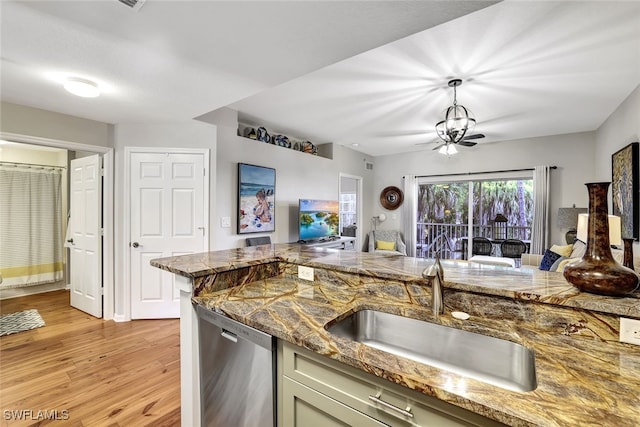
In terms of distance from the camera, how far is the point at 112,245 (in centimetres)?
341

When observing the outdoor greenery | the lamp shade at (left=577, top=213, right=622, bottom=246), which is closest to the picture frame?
the outdoor greenery

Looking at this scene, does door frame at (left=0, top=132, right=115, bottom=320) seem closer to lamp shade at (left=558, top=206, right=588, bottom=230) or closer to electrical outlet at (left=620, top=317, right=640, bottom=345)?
electrical outlet at (left=620, top=317, right=640, bottom=345)

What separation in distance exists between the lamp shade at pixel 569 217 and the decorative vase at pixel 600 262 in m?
4.27

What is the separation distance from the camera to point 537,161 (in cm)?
505

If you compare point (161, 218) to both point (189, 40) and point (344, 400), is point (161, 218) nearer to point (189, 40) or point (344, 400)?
point (189, 40)

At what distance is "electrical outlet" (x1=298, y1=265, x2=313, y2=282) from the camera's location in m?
1.80

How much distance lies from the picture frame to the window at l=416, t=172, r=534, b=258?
175cm

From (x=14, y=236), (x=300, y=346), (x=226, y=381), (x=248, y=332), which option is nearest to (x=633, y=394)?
(x=300, y=346)

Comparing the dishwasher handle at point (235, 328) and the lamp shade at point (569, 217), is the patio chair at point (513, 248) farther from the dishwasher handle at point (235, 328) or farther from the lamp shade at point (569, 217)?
the dishwasher handle at point (235, 328)

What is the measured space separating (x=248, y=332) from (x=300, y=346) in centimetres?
30

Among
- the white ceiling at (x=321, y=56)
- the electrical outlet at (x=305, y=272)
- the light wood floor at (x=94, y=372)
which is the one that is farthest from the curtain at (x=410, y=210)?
the electrical outlet at (x=305, y=272)

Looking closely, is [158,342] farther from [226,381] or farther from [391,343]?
[391,343]

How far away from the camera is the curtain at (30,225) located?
4328mm

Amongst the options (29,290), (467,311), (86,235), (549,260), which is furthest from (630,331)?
(29,290)
